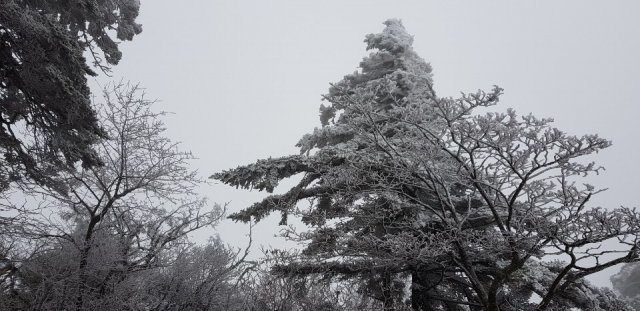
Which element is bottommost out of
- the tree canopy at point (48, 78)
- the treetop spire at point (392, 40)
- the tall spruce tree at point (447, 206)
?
the tall spruce tree at point (447, 206)

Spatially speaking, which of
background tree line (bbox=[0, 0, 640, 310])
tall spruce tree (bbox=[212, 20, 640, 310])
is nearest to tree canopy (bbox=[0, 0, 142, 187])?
background tree line (bbox=[0, 0, 640, 310])

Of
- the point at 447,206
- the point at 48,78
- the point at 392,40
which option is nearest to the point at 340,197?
the point at 447,206

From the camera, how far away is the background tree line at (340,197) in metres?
3.99

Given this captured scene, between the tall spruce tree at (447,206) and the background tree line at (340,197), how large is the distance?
30mm

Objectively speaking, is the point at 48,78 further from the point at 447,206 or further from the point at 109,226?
the point at 447,206

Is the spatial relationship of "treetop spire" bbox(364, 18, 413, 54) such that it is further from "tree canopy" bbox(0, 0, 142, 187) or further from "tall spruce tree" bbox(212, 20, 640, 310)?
"tree canopy" bbox(0, 0, 142, 187)

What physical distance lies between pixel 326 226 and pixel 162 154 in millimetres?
4167

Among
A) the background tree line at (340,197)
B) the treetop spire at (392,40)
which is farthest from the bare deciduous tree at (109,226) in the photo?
the treetop spire at (392,40)

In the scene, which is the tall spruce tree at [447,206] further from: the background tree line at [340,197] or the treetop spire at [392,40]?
the treetop spire at [392,40]

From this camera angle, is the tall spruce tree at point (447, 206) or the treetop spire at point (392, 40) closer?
the tall spruce tree at point (447, 206)

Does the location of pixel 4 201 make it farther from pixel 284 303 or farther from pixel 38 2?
pixel 284 303

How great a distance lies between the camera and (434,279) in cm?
679

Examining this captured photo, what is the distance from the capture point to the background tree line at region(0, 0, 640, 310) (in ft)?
13.1

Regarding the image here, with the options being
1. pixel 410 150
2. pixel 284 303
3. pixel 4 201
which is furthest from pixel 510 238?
pixel 4 201
